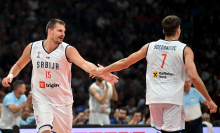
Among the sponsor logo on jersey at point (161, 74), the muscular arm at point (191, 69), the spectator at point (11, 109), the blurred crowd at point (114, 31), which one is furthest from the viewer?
the blurred crowd at point (114, 31)

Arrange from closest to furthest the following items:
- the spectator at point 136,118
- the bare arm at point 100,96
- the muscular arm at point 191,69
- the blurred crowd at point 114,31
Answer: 1. the muscular arm at point 191,69
2. the spectator at point 136,118
3. the bare arm at point 100,96
4. the blurred crowd at point 114,31

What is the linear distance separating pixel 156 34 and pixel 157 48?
1092 cm

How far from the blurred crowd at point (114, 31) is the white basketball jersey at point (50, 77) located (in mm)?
6984

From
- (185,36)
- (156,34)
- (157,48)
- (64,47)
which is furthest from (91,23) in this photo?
(157,48)

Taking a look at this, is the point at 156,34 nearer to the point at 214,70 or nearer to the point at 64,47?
the point at 214,70

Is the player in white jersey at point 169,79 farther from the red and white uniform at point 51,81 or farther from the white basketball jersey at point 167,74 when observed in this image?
the red and white uniform at point 51,81

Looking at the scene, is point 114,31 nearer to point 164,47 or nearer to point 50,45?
point 50,45

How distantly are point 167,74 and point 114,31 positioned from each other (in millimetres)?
10901

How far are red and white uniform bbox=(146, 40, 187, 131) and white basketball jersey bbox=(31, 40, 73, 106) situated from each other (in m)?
1.76

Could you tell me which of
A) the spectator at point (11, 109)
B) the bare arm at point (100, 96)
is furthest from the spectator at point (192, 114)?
the spectator at point (11, 109)

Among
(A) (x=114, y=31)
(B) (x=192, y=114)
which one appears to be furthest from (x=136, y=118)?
(A) (x=114, y=31)

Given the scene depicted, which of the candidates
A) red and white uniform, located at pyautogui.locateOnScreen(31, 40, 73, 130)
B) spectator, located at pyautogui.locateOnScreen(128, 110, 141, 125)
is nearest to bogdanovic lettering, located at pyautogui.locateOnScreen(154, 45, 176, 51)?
red and white uniform, located at pyautogui.locateOnScreen(31, 40, 73, 130)

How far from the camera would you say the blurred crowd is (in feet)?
45.5

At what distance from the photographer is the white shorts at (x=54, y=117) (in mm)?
5816
